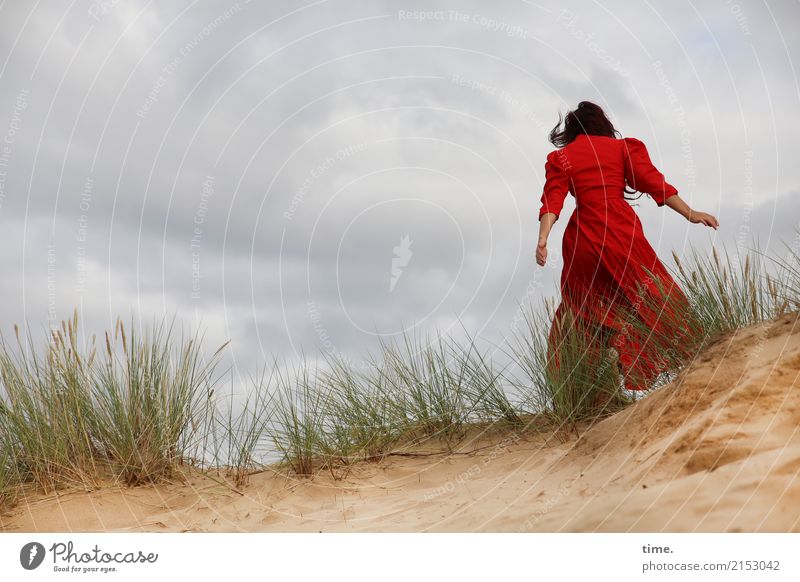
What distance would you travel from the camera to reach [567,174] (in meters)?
5.68

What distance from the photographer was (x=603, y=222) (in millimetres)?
5492

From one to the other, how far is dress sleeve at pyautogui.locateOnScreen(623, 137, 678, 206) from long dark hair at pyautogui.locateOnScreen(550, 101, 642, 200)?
0.23 metres

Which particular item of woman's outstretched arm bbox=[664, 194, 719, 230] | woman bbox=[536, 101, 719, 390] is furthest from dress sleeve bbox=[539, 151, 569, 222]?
woman's outstretched arm bbox=[664, 194, 719, 230]

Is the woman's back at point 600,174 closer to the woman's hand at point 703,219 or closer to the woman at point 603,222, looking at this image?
the woman at point 603,222

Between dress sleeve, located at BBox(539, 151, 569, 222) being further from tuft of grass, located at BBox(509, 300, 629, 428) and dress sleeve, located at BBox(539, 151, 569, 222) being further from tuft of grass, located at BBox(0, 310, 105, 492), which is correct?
tuft of grass, located at BBox(0, 310, 105, 492)

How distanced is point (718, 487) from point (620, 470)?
36.5 inches

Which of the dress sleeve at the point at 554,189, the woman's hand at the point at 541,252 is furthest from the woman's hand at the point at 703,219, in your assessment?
the woman's hand at the point at 541,252

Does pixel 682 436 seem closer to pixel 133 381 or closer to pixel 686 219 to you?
pixel 686 219

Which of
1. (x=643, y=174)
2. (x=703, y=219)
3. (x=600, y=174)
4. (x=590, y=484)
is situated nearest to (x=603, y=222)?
(x=600, y=174)

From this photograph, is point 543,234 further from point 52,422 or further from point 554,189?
point 52,422

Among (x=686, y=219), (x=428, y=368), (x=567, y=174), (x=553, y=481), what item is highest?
(x=567, y=174)

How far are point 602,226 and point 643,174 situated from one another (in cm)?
59

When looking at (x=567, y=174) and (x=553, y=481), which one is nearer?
(x=553, y=481)
